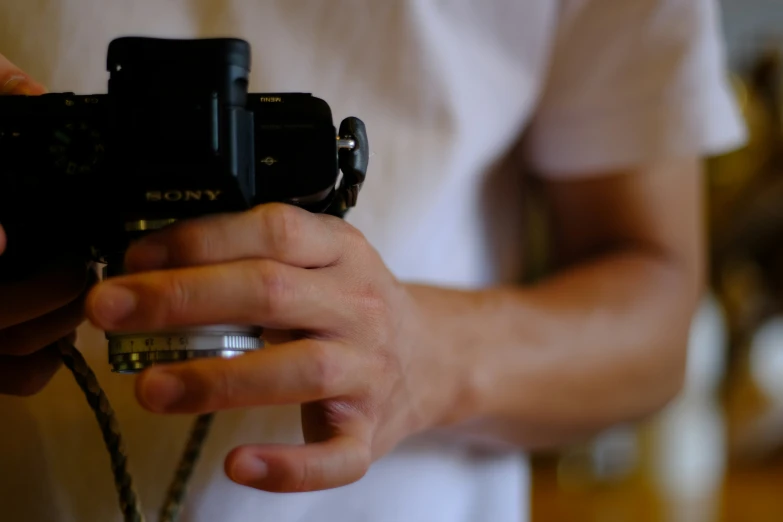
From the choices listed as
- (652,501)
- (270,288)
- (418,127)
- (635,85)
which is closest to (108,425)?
(270,288)

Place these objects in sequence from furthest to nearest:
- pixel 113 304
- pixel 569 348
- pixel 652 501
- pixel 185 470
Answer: pixel 652 501
pixel 569 348
pixel 185 470
pixel 113 304

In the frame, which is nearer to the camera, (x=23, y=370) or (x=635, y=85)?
(x=23, y=370)

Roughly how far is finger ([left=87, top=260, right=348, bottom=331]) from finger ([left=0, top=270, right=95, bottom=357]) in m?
0.08

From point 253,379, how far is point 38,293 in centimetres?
10

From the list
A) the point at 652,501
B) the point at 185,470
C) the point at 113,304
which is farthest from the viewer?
the point at 652,501

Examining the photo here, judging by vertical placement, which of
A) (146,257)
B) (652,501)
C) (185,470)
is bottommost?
(652,501)

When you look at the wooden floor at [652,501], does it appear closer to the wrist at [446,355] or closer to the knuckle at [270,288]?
the wrist at [446,355]

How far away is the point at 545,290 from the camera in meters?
0.44

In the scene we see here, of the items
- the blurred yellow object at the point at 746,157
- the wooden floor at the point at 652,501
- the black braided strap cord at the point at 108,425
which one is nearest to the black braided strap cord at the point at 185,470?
the black braided strap cord at the point at 108,425

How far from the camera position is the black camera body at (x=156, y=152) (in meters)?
0.19

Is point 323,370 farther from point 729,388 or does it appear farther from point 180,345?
point 729,388

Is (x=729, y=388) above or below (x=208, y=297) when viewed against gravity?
below

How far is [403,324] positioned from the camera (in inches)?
10.6

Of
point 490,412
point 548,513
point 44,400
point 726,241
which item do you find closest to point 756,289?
point 726,241
